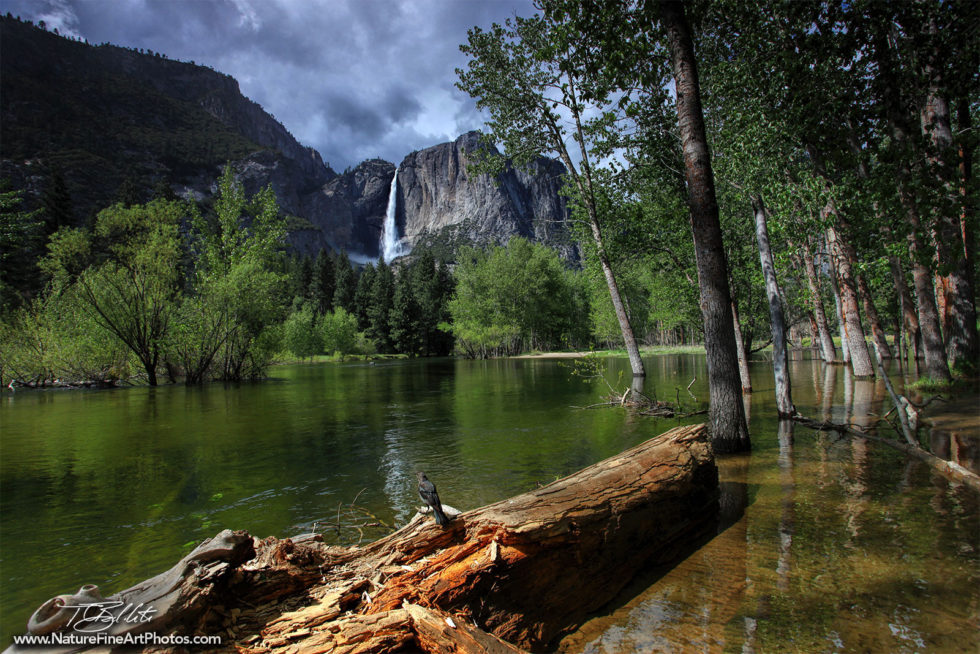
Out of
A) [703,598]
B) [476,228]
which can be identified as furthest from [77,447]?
[476,228]

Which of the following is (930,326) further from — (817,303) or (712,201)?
(712,201)

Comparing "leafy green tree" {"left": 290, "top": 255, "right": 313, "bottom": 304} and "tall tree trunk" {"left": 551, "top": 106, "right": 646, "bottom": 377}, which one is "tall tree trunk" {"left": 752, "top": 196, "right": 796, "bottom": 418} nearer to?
"tall tree trunk" {"left": 551, "top": 106, "right": 646, "bottom": 377}

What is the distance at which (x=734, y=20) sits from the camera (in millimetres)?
9656

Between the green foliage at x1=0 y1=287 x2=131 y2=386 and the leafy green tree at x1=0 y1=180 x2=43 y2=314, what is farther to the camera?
the leafy green tree at x1=0 y1=180 x2=43 y2=314

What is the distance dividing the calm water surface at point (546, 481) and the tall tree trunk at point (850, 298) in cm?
333

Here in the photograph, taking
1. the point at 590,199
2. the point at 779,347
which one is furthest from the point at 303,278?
the point at 779,347

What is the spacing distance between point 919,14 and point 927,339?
842 centimetres

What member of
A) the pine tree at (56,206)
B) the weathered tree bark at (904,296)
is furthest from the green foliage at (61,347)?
the pine tree at (56,206)

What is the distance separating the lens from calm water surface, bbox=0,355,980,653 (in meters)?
3.02

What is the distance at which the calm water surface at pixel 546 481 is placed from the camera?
3.02 metres

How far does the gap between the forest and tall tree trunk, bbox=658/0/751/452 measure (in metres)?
0.03

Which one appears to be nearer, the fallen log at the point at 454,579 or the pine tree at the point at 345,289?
the fallen log at the point at 454,579

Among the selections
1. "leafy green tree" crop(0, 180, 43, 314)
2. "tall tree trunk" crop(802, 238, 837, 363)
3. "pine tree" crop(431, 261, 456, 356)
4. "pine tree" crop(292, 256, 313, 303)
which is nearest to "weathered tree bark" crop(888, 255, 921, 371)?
"tall tree trunk" crop(802, 238, 837, 363)

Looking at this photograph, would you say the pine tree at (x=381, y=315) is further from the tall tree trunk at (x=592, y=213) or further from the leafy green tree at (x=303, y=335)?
the tall tree trunk at (x=592, y=213)
